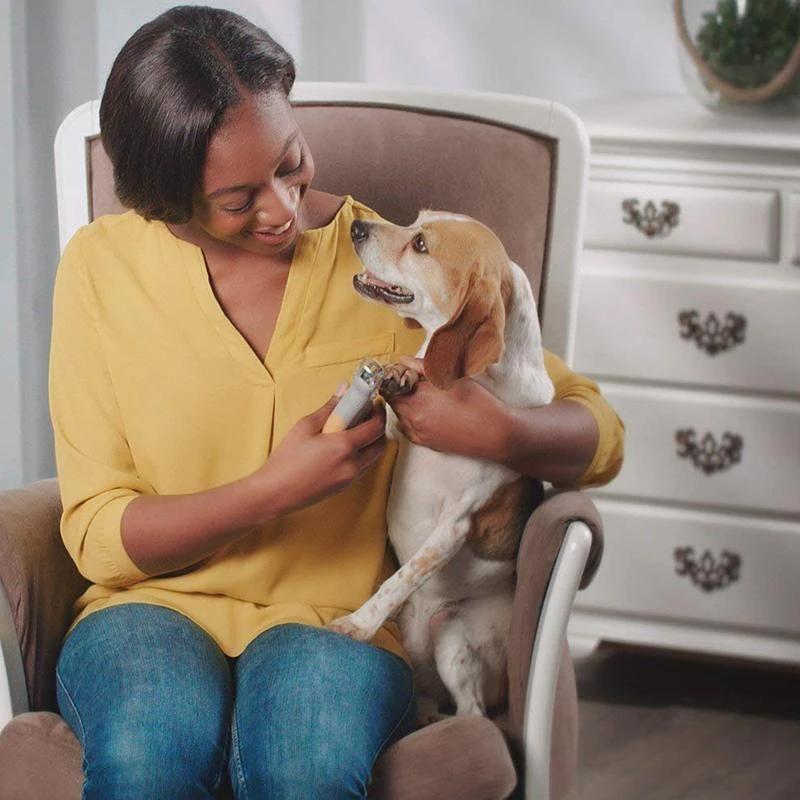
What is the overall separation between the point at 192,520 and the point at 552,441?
1.24ft

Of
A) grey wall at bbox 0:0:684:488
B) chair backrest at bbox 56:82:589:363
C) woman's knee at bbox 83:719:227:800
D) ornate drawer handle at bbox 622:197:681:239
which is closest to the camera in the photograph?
woman's knee at bbox 83:719:227:800

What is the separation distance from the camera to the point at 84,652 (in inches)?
52.1

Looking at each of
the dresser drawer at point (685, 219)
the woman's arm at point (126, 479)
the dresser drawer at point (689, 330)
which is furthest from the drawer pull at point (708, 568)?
the woman's arm at point (126, 479)

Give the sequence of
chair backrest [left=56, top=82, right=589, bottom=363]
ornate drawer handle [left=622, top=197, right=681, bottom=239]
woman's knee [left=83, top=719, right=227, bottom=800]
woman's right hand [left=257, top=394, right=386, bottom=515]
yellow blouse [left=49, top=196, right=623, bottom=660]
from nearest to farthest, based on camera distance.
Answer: woman's knee [left=83, top=719, right=227, bottom=800]
woman's right hand [left=257, top=394, right=386, bottom=515]
yellow blouse [left=49, top=196, right=623, bottom=660]
chair backrest [left=56, top=82, right=589, bottom=363]
ornate drawer handle [left=622, top=197, right=681, bottom=239]

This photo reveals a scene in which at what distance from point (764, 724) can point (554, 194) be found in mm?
1145

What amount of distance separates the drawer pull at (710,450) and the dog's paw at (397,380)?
43.1 inches

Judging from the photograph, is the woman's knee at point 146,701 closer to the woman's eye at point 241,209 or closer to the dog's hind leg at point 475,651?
the dog's hind leg at point 475,651

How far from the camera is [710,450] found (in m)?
2.34

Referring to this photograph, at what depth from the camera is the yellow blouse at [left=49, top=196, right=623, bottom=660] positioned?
4.54ft

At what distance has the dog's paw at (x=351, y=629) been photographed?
136 cm

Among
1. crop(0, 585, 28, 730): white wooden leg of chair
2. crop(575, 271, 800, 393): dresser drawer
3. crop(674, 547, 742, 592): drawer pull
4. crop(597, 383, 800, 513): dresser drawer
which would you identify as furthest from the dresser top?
crop(0, 585, 28, 730): white wooden leg of chair

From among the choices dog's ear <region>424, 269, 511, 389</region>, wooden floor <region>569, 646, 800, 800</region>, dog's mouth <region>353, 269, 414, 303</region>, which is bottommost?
wooden floor <region>569, 646, 800, 800</region>

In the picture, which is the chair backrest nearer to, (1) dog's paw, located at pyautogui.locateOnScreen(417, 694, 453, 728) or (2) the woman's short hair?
(2) the woman's short hair

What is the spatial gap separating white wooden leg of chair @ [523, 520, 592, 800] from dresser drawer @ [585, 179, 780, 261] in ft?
3.40
